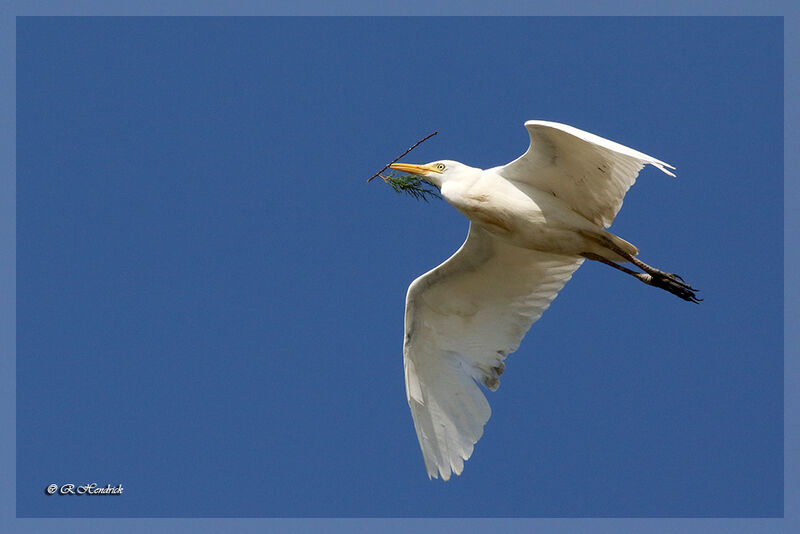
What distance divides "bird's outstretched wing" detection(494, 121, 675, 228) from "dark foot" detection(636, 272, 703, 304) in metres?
0.77

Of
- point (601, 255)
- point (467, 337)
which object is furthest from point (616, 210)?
point (467, 337)

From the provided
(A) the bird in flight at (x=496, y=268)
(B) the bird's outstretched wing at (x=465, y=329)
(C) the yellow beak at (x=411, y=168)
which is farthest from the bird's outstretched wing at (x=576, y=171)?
(B) the bird's outstretched wing at (x=465, y=329)

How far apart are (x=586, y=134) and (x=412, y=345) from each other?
12.4 feet

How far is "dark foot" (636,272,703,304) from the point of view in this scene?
12.6 m

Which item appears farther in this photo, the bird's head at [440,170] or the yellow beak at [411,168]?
the yellow beak at [411,168]

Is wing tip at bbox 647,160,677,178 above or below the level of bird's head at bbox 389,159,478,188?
below

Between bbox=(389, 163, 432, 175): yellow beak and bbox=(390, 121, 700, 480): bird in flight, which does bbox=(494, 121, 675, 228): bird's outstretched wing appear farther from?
bbox=(389, 163, 432, 175): yellow beak

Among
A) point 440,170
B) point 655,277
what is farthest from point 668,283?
point 440,170

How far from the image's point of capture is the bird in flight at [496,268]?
12195 mm

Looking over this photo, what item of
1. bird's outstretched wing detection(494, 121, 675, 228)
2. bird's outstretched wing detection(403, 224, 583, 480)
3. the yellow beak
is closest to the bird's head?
the yellow beak

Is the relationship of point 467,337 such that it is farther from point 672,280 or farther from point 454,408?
point 672,280

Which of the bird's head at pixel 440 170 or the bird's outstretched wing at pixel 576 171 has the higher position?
the bird's head at pixel 440 170

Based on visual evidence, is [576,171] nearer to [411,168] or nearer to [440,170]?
[440,170]

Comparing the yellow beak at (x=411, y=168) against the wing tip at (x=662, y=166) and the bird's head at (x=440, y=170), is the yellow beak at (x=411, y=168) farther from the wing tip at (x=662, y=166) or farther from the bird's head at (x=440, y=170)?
the wing tip at (x=662, y=166)
